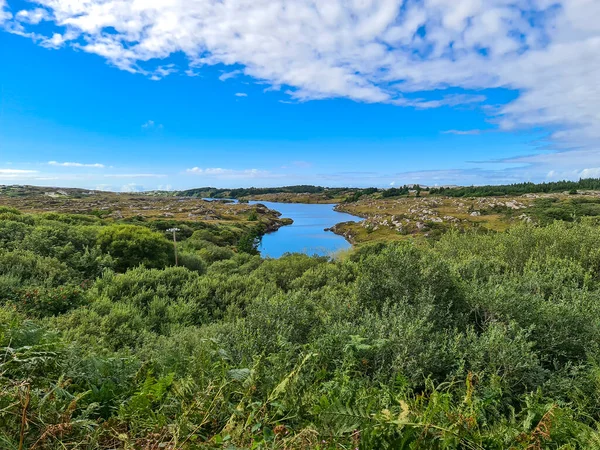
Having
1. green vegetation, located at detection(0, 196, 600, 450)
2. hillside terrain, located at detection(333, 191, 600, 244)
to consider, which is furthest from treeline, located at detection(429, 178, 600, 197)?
green vegetation, located at detection(0, 196, 600, 450)

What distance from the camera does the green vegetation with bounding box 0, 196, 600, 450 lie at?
190cm

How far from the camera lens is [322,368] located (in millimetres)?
2963

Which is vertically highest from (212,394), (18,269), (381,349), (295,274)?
(212,394)

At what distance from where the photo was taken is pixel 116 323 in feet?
23.1

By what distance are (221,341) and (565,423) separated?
3.50 meters

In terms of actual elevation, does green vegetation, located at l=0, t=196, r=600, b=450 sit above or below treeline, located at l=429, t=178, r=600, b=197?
below

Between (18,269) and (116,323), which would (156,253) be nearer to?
(18,269)

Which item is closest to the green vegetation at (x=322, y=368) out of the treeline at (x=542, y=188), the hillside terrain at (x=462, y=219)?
the hillside terrain at (x=462, y=219)

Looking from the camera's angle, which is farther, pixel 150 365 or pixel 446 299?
pixel 446 299

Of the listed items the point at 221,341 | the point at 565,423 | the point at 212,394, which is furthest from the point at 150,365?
the point at 565,423

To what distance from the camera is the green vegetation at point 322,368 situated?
1903 millimetres

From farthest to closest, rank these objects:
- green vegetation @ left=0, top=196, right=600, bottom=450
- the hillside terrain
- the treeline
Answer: the treeline → the hillside terrain → green vegetation @ left=0, top=196, right=600, bottom=450

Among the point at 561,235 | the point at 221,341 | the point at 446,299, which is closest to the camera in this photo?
the point at 221,341

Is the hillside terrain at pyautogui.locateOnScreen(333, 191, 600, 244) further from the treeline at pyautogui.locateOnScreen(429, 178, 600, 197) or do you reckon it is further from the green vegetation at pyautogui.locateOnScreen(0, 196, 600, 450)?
the green vegetation at pyautogui.locateOnScreen(0, 196, 600, 450)
